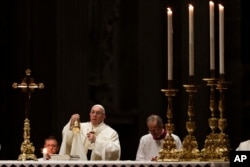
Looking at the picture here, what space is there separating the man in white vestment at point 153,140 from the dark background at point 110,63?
161 centimetres

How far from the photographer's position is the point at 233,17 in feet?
42.8

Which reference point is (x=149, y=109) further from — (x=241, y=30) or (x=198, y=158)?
(x=198, y=158)

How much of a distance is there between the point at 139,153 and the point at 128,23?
2.57 meters

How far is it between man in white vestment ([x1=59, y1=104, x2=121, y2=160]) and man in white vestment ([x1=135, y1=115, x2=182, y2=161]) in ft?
2.62

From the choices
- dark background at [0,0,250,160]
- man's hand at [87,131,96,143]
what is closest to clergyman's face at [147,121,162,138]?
man's hand at [87,131,96,143]

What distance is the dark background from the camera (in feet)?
42.7

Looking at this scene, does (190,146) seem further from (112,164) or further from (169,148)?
(112,164)

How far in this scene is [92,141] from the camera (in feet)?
31.2

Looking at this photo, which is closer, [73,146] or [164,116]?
[73,146]

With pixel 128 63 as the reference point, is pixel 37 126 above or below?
below

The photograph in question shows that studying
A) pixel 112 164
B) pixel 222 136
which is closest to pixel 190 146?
pixel 222 136

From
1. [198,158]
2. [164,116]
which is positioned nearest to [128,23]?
[164,116]

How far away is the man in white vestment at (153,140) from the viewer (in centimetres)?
1083

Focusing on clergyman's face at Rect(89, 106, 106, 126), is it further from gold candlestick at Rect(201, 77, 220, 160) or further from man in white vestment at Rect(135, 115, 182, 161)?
gold candlestick at Rect(201, 77, 220, 160)
